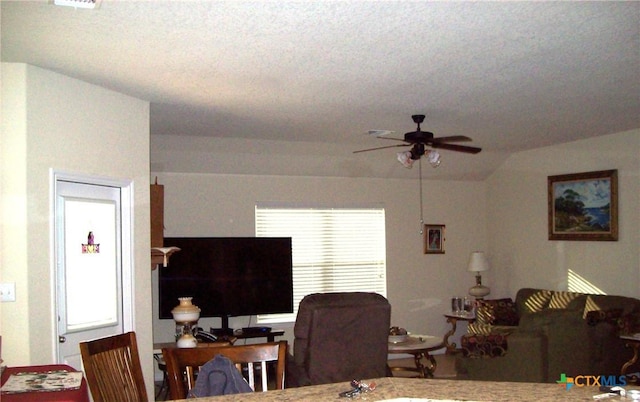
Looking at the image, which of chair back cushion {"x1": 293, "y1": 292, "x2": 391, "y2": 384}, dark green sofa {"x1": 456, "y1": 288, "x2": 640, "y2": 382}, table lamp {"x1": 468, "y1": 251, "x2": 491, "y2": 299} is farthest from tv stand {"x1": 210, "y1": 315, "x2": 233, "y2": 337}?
table lamp {"x1": 468, "y1": 251, "x2": 491, "y2": 299}

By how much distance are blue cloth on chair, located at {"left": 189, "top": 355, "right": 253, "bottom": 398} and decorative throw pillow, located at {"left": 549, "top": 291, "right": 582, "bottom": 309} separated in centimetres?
644

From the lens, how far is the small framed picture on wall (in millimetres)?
9094

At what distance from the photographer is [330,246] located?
28.0 ft

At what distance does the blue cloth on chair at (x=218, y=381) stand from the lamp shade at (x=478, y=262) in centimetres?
716

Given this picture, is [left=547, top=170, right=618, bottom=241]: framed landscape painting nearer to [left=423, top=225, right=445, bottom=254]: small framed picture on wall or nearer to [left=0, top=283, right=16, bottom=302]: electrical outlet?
[left=423, top=225, right=445, bottom=254]: small framed picture on wall

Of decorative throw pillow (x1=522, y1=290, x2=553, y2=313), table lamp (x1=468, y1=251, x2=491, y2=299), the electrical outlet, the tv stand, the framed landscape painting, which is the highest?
the framed landscape painting

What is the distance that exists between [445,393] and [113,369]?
4.38 ft

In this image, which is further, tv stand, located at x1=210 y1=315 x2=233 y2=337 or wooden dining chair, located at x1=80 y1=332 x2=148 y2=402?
tv stand, located at x1=210 y1=315 x2=233 y2=337

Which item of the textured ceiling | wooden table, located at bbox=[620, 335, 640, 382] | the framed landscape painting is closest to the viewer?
the textured ceiling

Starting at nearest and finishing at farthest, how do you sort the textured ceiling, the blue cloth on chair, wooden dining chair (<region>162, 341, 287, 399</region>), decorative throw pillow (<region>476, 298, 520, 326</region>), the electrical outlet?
the blue cloth on chair
wooden dining chair (<region>162, 341, 287, 399</region>)
the textured ceiling
the electrical outlet
decorative throw pillow (<region>476, 298, 520, 326</region>)

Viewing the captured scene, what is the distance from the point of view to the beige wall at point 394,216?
7.73 m

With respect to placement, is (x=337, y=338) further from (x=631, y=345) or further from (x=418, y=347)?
(x=631, y=345)

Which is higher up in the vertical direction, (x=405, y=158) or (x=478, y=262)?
(x=405, y=158)

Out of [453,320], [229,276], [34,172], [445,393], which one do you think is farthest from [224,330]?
[445,393]
